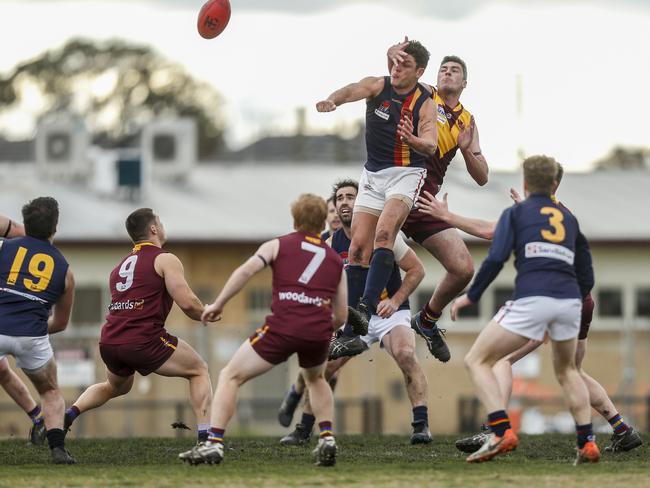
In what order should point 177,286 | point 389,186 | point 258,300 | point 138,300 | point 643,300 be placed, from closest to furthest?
point 177,286, point 138,300, point 389,186, point 258,300, point 643,300

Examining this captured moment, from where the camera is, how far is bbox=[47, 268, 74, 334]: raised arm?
10.8m

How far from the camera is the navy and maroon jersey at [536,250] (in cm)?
984

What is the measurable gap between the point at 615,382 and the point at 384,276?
55.2ft

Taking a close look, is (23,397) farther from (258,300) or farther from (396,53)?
(258,300)

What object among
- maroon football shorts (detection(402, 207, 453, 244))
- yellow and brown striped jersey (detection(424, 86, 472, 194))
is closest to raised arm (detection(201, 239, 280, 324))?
maroon football shorts (detection(402, 207, 453, 244))

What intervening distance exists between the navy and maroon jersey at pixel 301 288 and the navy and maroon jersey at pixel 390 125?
7.53 feet

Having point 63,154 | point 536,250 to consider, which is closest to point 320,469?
point 536,250

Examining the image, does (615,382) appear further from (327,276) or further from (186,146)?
(327,276)

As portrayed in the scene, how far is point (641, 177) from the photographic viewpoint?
141 feet

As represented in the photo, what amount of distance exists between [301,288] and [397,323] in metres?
3.57

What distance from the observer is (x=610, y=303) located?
3450 centimetres

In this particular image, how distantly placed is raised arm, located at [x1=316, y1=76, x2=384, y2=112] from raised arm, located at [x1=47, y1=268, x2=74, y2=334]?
238 centimetres

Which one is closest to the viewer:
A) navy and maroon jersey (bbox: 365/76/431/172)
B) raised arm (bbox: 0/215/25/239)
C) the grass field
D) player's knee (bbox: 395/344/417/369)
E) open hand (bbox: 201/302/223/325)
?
the grass field

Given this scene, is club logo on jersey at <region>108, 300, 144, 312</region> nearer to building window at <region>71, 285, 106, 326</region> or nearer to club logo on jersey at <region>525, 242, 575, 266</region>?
club logo on jersey at <region>525, 242, 575, 266</region>
